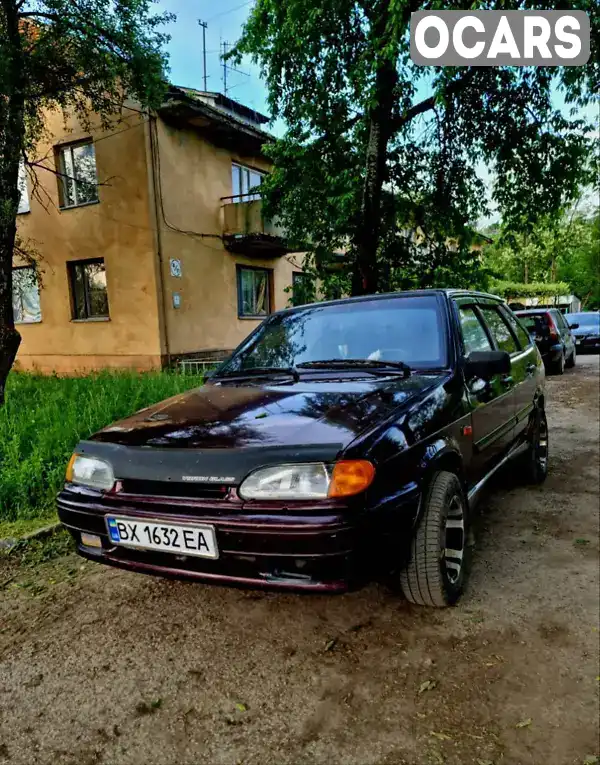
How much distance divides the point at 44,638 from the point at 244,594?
3.11 feet

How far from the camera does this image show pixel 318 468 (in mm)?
1888

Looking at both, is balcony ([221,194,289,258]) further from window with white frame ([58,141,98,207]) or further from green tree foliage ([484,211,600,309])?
green tree foliage ([484,211,600,309])

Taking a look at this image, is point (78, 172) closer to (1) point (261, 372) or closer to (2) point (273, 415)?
(1) point (261, 372)

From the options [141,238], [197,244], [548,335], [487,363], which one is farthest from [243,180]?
[487,363]

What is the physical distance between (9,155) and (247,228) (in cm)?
661

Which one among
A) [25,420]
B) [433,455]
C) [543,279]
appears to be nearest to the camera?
[433,455]

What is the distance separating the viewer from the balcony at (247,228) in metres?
12.6

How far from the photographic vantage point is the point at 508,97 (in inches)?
361

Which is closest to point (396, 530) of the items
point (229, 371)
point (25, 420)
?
point (229, 371)

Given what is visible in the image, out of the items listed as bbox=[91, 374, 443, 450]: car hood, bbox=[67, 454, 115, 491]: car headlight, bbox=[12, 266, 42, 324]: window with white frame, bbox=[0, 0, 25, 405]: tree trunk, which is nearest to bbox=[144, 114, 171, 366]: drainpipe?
bbox=[12, 266, 42, 324]: window with white frame

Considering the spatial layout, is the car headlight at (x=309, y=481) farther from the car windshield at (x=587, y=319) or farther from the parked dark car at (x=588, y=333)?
the car windshield at (x=587, y=319)

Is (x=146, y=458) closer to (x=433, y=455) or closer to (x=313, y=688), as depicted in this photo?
(x=313, y=688)

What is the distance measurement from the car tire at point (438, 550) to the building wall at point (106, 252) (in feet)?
32.3

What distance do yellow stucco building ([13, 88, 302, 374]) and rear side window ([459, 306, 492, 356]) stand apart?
358 inches
